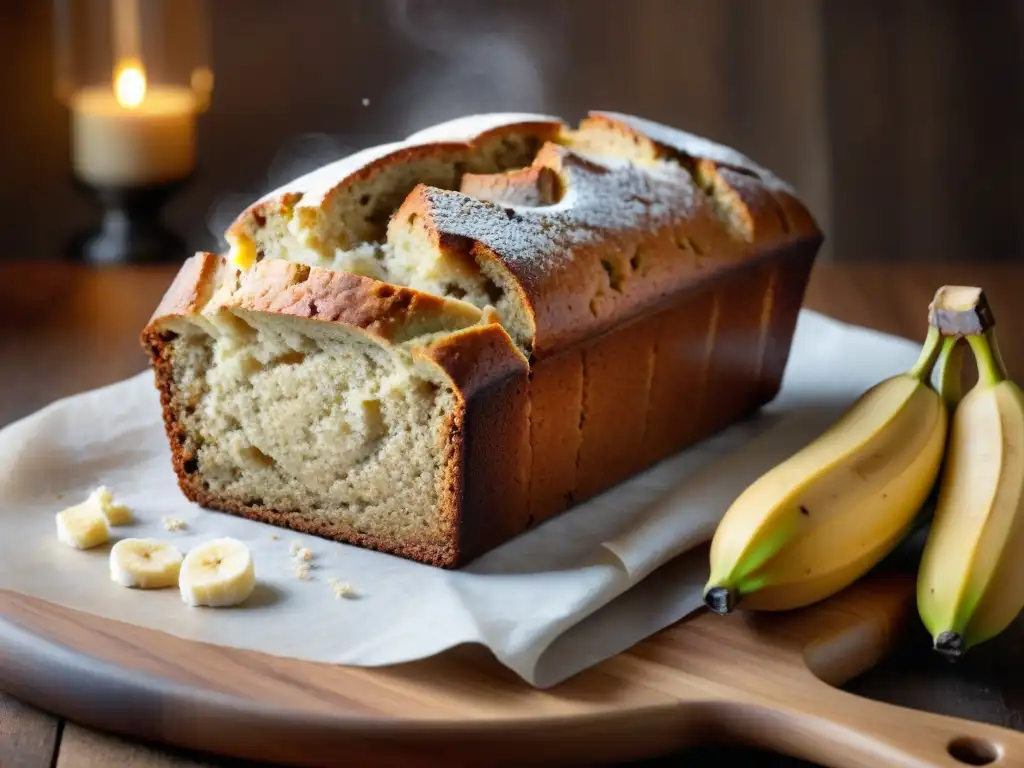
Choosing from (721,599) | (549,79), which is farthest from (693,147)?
(549,79)

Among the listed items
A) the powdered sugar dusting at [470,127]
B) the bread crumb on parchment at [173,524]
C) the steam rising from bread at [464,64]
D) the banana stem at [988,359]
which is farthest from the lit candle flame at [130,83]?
the banana stem at [988,359]

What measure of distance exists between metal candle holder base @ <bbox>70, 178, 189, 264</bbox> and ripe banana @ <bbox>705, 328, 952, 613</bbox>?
6.67ft

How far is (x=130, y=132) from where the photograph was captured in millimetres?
3340

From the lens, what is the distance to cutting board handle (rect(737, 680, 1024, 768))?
1410 mm

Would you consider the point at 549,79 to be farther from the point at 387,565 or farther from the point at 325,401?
the point at 387,565

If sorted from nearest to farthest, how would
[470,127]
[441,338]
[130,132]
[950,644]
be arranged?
[950,644], [441,338], [470,127], [130,132]

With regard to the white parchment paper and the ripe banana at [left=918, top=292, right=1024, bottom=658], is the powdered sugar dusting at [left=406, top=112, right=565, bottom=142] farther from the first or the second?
the ripe banana at [left=918, top=292, right=1024, bottom=658]

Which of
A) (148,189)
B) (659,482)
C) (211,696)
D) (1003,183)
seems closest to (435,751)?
(211,696)

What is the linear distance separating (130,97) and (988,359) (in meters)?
2.21

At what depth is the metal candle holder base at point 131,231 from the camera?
3.42m

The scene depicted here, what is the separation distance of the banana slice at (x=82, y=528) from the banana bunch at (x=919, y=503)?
785 mm

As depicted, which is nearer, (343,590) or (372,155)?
(343,590)

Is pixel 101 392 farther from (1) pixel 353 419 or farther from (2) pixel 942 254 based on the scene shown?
(2) pixel 942 254

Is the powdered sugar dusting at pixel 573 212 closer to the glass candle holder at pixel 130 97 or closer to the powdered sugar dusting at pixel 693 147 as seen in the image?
the powdered sugar dusting at pixel 693 147
